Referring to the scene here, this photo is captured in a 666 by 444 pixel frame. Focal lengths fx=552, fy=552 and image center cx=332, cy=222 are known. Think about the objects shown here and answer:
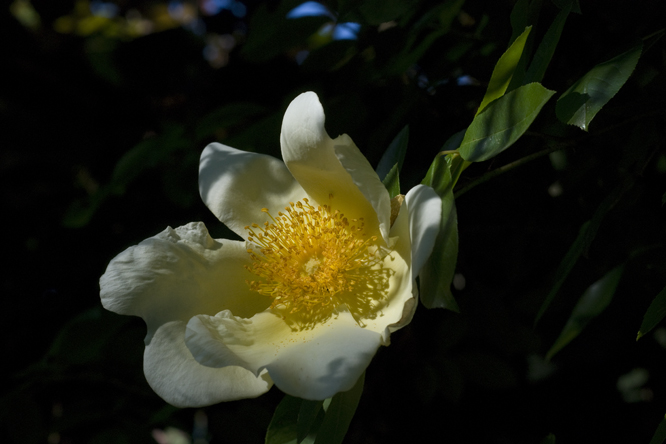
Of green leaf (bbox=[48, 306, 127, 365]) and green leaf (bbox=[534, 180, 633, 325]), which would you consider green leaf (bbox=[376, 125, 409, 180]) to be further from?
green leaf (bbox=[48, 306, 127, 365])

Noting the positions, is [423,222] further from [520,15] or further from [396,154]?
[520,15]

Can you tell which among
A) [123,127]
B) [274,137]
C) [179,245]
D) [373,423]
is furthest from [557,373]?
[123,127]

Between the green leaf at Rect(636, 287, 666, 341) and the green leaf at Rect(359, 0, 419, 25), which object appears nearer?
the green leaf at Rect(636, 287, 666, 341)

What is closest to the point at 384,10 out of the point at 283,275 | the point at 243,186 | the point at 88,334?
the point at 243,186

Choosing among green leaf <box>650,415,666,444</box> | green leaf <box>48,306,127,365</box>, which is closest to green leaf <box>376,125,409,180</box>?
green leaf <box>650,415,666,444</box>

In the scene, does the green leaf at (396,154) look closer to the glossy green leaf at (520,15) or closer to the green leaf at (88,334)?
the glossy green leaf at (520,15)
